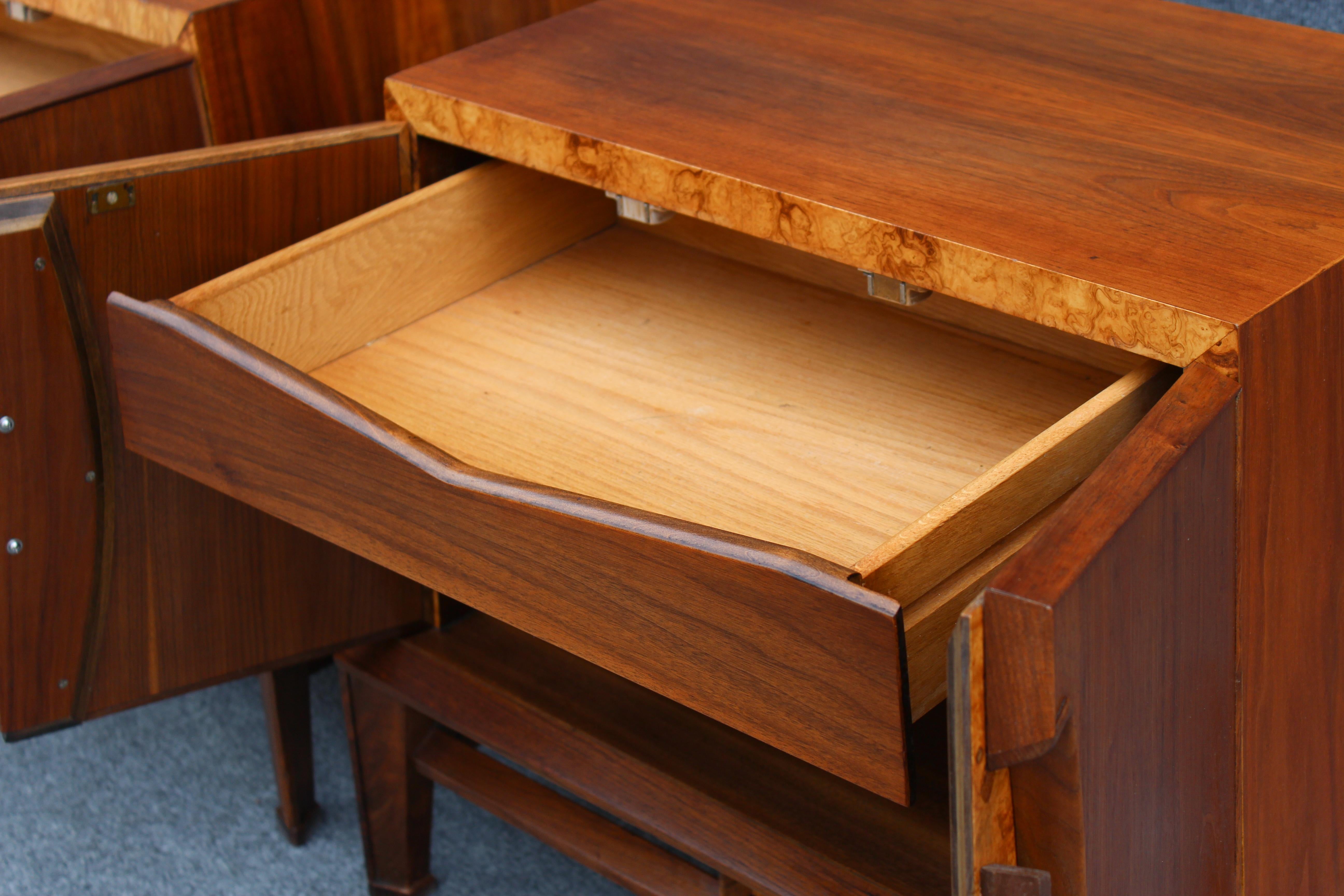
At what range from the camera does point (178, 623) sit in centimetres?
81

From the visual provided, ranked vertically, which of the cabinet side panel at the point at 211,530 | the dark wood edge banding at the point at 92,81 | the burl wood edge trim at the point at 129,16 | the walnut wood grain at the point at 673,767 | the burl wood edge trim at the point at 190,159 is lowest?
the walnut wood grain at the point at 673,767

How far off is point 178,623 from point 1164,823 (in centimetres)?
56

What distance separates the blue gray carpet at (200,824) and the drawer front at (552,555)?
437 millimetres

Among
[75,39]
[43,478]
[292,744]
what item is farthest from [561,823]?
[75,39]

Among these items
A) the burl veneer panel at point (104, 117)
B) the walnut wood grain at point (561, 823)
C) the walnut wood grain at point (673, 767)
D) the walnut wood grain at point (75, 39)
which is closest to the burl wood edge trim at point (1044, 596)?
the walnut wood grain at point (673, 767)

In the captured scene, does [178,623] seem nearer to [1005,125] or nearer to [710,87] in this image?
[710,87]

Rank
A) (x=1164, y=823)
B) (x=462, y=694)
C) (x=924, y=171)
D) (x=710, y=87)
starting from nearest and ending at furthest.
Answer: (x=1164, y=823) → (x=924, y=171) → (x=710, y=87) → (x=462, y=694)

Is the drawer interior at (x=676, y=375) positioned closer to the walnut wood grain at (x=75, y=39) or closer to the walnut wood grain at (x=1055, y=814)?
the walnut wood grain at (x=1055, y=814)

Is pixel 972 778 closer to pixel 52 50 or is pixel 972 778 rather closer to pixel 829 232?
pixel 829 232

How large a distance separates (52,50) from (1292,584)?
924 mm

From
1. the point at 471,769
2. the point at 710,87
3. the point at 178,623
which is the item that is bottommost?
the point at 471,769

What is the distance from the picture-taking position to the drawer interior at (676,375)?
61cm

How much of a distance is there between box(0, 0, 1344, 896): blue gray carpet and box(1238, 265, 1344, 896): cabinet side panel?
0.43m

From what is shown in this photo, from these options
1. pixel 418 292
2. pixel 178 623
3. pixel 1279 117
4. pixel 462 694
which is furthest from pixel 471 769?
pixel 1279 117
